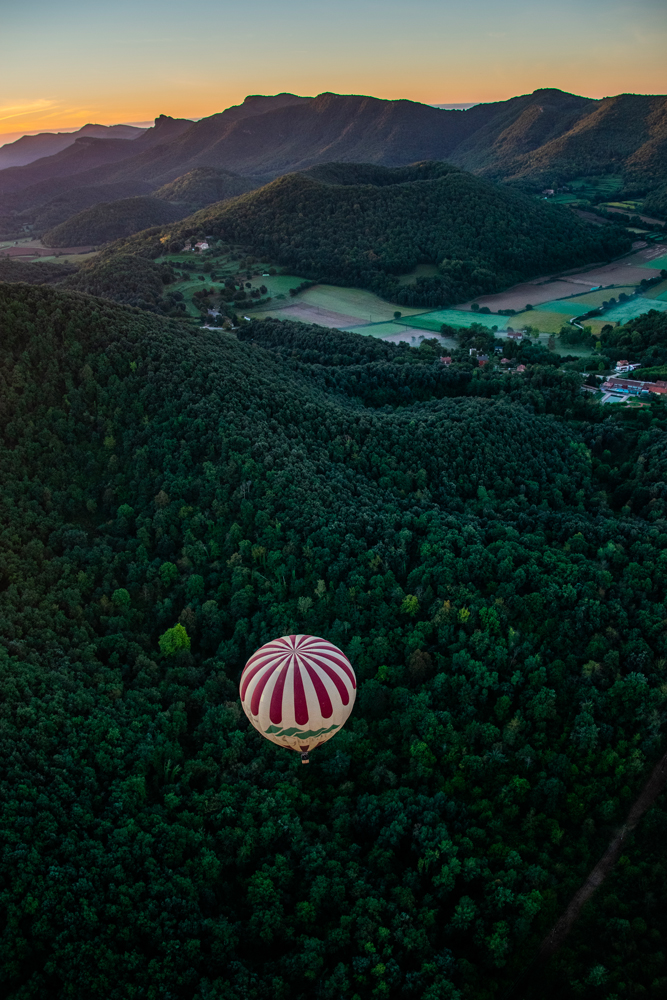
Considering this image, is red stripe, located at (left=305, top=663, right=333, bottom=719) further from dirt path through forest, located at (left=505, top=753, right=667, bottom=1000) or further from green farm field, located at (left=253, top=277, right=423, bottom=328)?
green farm field, located at (left=253, top=277, right=423, bottom=328)

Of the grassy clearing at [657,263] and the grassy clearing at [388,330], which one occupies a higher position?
the grassy clearing at [657,263]

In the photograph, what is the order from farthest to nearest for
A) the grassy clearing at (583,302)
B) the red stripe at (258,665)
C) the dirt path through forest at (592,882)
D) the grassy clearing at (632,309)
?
1. the grassy clearing at (583,302)
2. the grassy clearing at (632,309)
3. the red stripe at (258,665)
4. the dirt path through forest at (592,882)

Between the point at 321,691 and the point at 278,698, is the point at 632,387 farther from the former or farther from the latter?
the point at 278,698

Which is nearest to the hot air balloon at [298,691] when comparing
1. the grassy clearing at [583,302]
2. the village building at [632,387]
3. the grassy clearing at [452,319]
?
the village building at [632,387]

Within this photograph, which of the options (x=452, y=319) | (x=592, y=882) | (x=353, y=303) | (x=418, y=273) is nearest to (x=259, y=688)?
(x=592, y=882)

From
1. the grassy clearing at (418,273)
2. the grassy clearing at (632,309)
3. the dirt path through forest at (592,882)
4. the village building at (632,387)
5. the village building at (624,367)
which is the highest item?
the grassy clearing at (418,273)

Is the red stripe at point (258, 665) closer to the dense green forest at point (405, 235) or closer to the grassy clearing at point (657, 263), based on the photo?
the dense green forest at point (405, 235)
